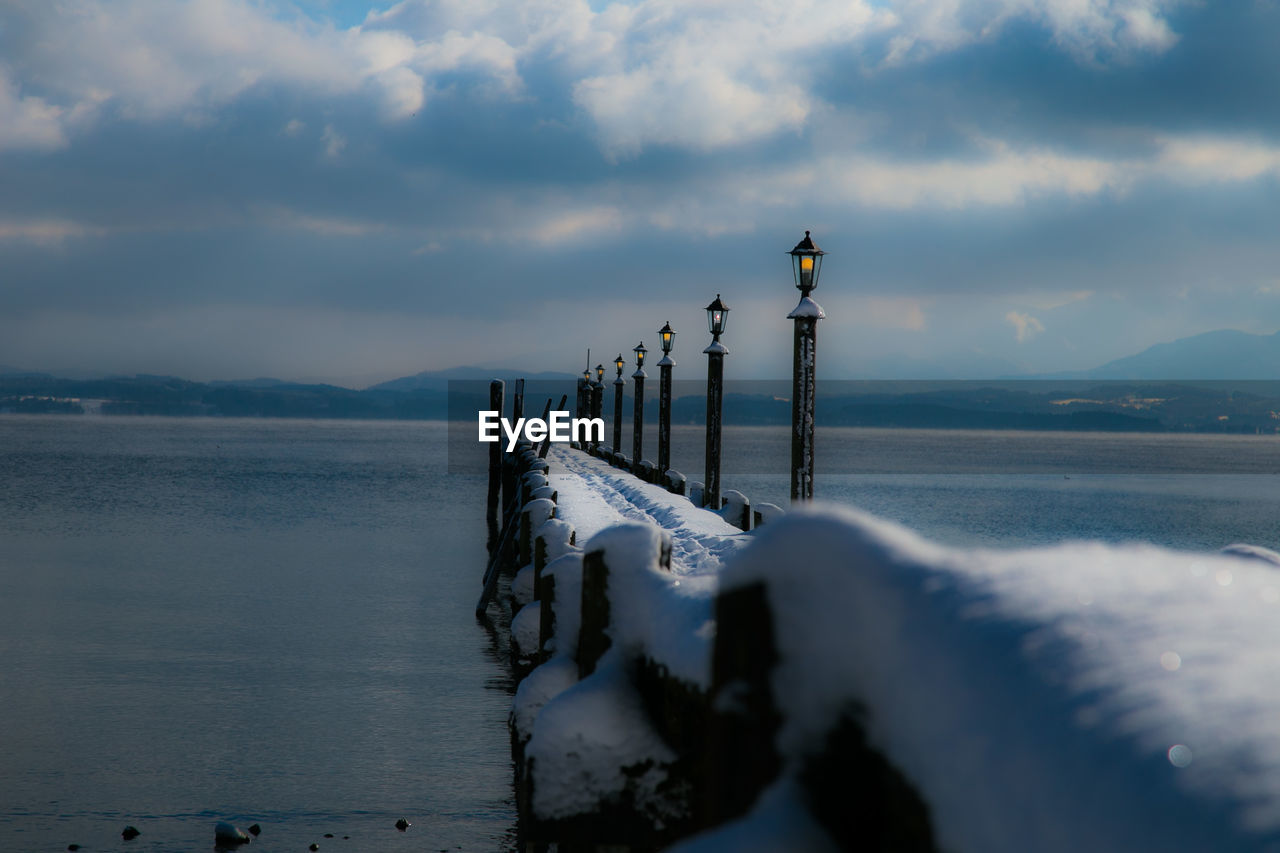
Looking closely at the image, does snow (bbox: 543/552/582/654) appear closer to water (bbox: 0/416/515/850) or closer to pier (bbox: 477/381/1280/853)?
pier (bbox: 477/381/1280/853)

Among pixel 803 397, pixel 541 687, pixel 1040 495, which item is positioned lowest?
pixel 1040 495

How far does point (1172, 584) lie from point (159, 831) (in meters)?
8.11

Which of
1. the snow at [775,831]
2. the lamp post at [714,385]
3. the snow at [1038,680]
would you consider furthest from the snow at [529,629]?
the lamp post at [714,385]

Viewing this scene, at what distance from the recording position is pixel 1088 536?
43406 millimetres

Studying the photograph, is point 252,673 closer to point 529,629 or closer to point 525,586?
point 525,586

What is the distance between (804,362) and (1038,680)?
371 inches

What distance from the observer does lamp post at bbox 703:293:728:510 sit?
1717 centimetres

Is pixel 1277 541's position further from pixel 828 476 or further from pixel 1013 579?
pixel 1013 579

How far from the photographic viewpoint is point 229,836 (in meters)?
→ 7.52

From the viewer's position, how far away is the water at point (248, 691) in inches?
322

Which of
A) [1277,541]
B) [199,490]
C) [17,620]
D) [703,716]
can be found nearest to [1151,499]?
[1277,541]

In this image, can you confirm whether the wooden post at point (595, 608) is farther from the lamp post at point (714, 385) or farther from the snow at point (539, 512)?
the lamp post at point (714, 385)

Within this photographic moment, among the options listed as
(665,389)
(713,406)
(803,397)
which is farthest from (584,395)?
(803,397)

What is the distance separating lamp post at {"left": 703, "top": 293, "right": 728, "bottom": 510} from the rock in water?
9950mm
